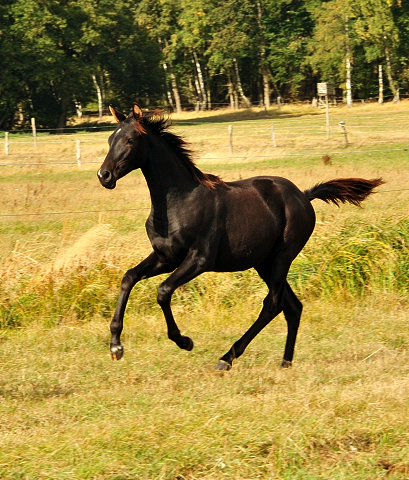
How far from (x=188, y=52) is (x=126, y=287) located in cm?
5993

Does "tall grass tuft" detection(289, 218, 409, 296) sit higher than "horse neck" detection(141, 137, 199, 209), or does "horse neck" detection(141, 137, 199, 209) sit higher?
"horse neck" detection(141, 137, 199, 209)

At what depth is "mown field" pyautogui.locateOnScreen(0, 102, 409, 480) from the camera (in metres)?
3.98

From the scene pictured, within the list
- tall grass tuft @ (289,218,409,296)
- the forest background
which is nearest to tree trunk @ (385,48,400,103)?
the forest background

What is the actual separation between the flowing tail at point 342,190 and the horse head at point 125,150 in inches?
76.9

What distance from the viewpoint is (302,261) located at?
330 inches

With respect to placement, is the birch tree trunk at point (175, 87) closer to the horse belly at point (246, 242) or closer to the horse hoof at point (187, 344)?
the horse belly at point (246, 242)

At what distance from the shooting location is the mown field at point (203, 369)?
398 centimetres

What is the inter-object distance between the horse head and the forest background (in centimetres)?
4050

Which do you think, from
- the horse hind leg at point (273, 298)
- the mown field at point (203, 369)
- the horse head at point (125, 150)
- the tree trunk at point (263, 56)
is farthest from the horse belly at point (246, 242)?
the tree trunk at point (263, 56)

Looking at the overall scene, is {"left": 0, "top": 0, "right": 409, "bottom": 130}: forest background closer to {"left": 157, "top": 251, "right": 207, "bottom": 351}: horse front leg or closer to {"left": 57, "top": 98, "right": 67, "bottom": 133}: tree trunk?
{"left": 57, "top": 98, "right": 67, "bottom": 133}: tree trunk

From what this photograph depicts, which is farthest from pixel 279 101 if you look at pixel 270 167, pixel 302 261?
pixel 302 261

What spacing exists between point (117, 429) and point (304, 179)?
13148 mm

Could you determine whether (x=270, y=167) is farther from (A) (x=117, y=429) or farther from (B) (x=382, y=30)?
(B) (x=382, y=30)

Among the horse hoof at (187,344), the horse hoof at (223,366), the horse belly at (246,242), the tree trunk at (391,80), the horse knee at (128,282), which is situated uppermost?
the tree trunk at (391,80)
